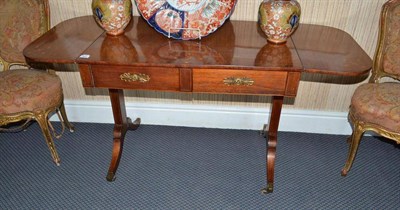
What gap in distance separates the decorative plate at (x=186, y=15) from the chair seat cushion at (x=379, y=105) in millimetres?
841

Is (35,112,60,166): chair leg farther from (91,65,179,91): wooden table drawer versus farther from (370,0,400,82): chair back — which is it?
(370,0,400,82): chair back

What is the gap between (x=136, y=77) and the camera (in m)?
1.37

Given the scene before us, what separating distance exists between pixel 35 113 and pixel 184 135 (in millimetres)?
935

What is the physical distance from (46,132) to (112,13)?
872 millimetres

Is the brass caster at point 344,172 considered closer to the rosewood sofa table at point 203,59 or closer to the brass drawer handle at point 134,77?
the rosewood sofa table at point 203,59

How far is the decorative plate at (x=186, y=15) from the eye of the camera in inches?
56.2

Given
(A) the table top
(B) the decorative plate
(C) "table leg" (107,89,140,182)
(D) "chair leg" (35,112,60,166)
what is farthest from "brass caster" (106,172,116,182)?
(B) the decorative plate

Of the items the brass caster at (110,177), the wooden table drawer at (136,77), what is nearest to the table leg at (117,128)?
the brass caster at (110,177)

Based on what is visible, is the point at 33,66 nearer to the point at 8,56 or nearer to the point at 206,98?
the point at 8,56

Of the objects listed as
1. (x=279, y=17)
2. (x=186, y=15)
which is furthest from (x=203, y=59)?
(x=279, y=17)

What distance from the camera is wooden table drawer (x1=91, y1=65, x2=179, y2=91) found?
4.40 ft

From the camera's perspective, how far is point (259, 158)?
202 centimetres

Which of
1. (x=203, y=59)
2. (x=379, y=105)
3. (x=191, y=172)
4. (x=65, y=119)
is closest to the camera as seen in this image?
(x=203, y=59)

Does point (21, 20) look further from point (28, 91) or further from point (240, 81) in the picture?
point (240, 81)
